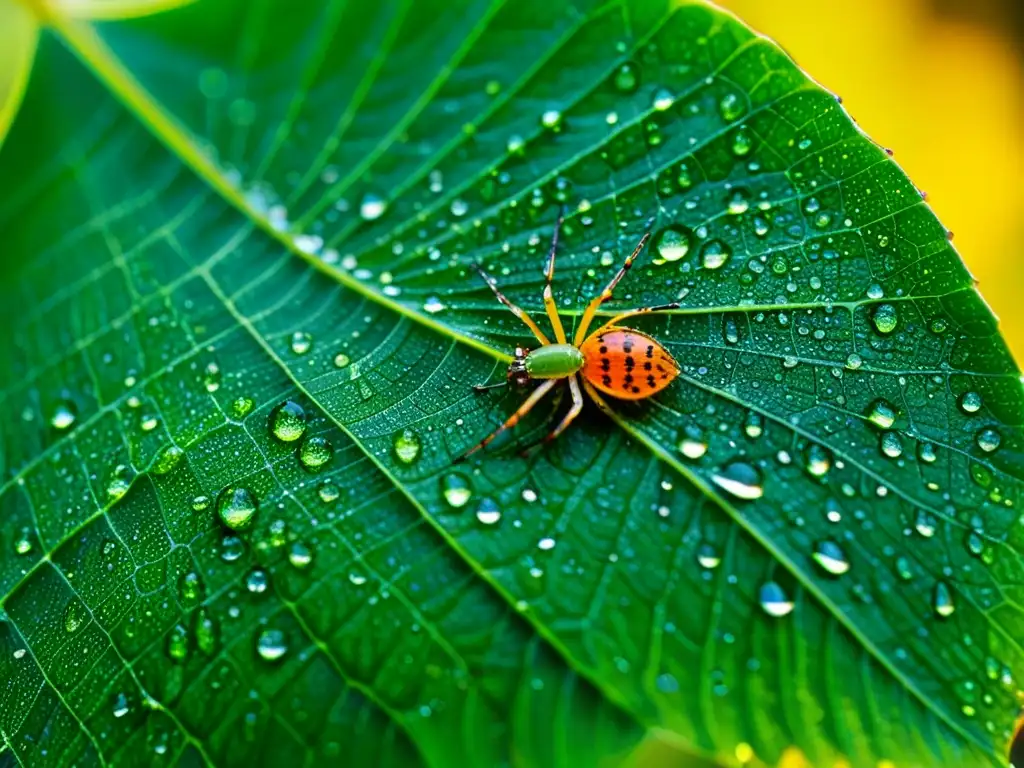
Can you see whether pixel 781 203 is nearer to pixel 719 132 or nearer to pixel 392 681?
pixel 719 132

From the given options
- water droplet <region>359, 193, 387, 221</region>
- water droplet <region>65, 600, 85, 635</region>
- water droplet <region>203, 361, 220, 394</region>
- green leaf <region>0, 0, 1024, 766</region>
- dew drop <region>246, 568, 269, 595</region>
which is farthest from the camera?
water droplet <region>359, 193, 387, 221</region>

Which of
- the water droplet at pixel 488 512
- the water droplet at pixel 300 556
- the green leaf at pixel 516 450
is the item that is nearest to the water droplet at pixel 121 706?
the green leaf at pixel 516 450

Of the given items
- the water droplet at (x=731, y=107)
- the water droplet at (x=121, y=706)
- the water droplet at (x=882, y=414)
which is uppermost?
the water droplet at (x=731, y=107)

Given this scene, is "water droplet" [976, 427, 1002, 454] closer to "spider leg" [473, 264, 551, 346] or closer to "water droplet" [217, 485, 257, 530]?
"spider leg" [473, 264, 551, 346]

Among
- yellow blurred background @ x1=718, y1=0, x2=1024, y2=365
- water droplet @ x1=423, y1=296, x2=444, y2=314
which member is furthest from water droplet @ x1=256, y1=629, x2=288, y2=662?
yellow blurred background @ x1=718, y1=0, x2=1024, y2=365

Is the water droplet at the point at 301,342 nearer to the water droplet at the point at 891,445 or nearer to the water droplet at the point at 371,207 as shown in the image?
the water droplet at the point at 371,207

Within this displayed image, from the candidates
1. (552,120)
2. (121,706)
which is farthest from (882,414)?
(121,706)
